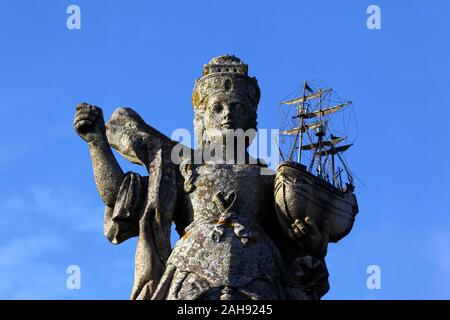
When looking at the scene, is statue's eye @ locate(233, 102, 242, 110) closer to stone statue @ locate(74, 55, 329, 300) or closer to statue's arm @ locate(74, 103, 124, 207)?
stone statue @ locate(74, 55, 329, 300)

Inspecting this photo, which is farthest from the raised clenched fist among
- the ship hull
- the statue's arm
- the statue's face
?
the ship hull

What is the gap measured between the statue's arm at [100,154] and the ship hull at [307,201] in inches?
79.0

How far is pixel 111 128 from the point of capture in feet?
57.5

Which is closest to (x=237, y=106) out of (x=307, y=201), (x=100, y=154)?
(x=307, y=201)

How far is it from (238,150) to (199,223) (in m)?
1.23

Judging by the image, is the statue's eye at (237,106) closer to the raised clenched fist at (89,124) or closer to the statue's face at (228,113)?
the statue's face at (228,113)

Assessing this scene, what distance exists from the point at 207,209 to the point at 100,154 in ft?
4.97

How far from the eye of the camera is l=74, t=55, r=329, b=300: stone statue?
16.0 meters

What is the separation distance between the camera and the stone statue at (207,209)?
16.0 m

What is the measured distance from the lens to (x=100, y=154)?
55.7 ft

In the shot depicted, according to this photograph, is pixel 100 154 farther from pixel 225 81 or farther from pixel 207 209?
pixel 225 81
